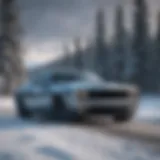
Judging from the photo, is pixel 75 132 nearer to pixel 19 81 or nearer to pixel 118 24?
pixel 118 24

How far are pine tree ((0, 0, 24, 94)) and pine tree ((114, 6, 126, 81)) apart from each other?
5.52 meters

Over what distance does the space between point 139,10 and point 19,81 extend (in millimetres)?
12129

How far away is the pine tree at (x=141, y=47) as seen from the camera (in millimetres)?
24759

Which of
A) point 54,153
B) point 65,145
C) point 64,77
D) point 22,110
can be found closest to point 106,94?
point 64,77

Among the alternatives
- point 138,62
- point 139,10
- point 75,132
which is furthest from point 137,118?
point 138,62

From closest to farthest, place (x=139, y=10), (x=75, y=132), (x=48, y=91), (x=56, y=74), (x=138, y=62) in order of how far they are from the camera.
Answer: (x=75, y=132), (x=48, y=91), (x=56, y=74), (x=139, y=10), (x=138, y=62)

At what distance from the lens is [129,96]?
14180 mm

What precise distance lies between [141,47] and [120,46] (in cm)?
103

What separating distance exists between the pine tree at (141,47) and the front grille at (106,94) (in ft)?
28.8

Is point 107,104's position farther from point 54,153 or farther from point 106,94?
point 54,153

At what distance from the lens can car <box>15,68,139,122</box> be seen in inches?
530

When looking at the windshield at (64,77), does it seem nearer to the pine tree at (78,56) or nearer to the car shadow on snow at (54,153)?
the car shadow on snow at (54,153)

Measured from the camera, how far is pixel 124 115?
47.8 ft

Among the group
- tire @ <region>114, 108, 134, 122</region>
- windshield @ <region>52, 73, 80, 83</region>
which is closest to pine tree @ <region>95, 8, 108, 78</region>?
windshield @ <region>52, 73, 80, 83</region>
